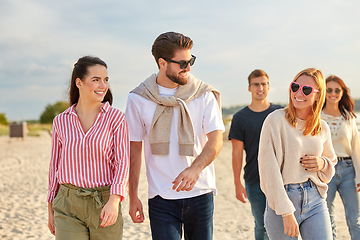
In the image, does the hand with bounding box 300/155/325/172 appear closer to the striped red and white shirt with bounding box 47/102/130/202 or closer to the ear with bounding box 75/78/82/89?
the striped red and white shirt with bounding box 47/102/130/202

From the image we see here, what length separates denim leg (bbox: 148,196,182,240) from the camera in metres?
2.88

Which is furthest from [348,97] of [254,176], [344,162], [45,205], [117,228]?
[45,205]

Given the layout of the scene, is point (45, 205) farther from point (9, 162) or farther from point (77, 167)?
point (9, 162)

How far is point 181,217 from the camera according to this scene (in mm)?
2918

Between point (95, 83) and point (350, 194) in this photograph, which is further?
point (350, 194)

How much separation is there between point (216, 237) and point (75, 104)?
4823 mm

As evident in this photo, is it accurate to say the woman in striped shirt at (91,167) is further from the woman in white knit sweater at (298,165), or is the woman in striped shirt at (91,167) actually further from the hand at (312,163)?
the hand at (312,163)

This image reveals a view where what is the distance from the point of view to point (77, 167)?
8.84 ft

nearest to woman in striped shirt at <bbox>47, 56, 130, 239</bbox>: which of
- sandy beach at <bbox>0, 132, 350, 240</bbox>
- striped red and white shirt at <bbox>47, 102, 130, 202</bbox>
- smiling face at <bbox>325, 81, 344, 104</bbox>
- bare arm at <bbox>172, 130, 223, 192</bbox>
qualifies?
striped red and white shirt at <bbox>47, 102, 130, 202</bbox>

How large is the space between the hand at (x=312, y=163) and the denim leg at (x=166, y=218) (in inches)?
42.5

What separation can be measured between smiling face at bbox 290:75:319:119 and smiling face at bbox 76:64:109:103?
1.59 meters

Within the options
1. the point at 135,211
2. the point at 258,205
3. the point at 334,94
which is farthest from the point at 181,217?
the point at 334,94

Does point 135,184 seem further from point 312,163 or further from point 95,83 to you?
point 312,163

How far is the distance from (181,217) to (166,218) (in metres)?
0.13
